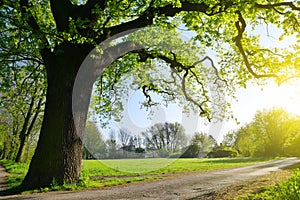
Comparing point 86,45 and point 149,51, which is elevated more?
point 149,51

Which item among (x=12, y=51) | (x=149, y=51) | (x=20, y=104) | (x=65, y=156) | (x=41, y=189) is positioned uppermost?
(x=149, y=51)

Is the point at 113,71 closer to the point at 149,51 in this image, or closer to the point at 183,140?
the point at 149,51

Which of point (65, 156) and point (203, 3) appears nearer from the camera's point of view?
point (65, 156)

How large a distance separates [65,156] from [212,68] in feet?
36.9

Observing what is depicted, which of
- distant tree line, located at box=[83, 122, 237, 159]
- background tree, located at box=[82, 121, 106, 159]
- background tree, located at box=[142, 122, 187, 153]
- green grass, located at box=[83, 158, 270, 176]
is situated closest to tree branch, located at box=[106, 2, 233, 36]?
green grass, located at box=[83, 158, 270, 176]

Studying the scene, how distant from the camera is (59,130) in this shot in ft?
31.8

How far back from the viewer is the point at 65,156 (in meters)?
9.55

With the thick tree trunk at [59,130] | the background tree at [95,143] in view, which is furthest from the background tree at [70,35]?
the background tree at [95,143]

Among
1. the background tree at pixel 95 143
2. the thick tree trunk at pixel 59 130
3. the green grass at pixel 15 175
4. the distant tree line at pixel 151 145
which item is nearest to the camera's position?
the thick tree trunk at pixel 59 130

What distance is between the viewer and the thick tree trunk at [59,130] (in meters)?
9.30

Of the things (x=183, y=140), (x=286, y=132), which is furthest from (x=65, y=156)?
(x=286, y=132)

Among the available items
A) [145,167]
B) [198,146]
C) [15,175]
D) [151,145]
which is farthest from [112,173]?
[198,146]

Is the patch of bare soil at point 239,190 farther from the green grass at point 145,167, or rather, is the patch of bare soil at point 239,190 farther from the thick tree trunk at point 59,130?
the green grass at point 145,167

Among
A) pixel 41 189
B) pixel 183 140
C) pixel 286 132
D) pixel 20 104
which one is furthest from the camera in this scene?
pixel 286 132
